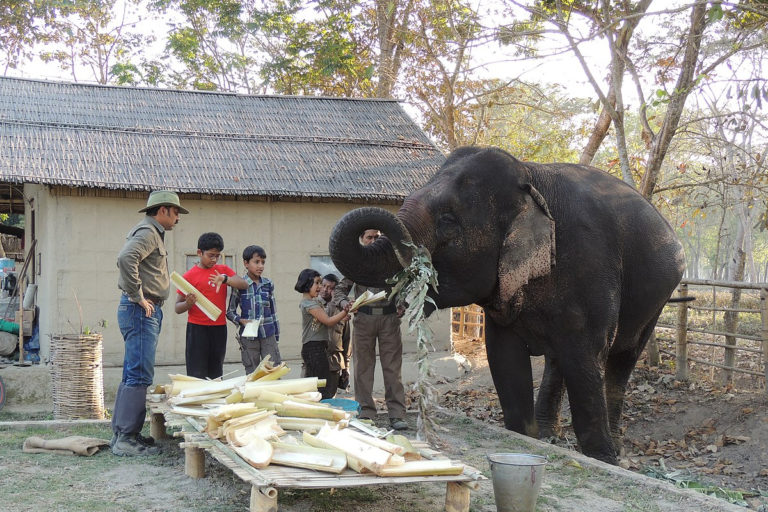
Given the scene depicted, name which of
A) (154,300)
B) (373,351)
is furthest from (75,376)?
(373,351)

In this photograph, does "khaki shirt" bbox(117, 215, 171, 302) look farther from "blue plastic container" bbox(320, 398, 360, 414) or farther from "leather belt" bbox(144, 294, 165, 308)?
"blue plastic container" bbox(320, 398, 360, 414)

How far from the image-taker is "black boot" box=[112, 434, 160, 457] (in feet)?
21.6

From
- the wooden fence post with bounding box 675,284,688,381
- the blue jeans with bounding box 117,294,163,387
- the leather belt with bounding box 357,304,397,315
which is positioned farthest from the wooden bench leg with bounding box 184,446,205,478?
the wooden fence post with bounding box 675,284,688,381

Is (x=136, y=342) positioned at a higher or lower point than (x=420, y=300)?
lower

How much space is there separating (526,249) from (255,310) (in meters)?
2.84

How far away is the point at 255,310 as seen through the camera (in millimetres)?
8156

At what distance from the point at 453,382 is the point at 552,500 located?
7.43m

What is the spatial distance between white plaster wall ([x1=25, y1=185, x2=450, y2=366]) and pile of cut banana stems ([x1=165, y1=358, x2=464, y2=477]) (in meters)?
4.58

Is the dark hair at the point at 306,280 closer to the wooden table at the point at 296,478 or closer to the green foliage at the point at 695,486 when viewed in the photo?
the wooden table at the point at 296,478

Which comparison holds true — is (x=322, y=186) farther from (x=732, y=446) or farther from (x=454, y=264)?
(x=732, y=446)

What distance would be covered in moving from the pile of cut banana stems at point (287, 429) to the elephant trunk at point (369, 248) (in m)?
0.97

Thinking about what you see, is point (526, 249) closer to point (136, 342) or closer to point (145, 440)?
point (136, 342)

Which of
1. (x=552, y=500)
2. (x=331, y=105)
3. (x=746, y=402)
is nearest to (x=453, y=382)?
(x=746, y=402)

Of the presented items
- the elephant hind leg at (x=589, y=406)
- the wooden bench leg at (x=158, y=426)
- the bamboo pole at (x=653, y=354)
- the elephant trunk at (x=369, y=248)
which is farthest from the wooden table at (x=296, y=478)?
the bamboo pole at (x=653, y=354)
